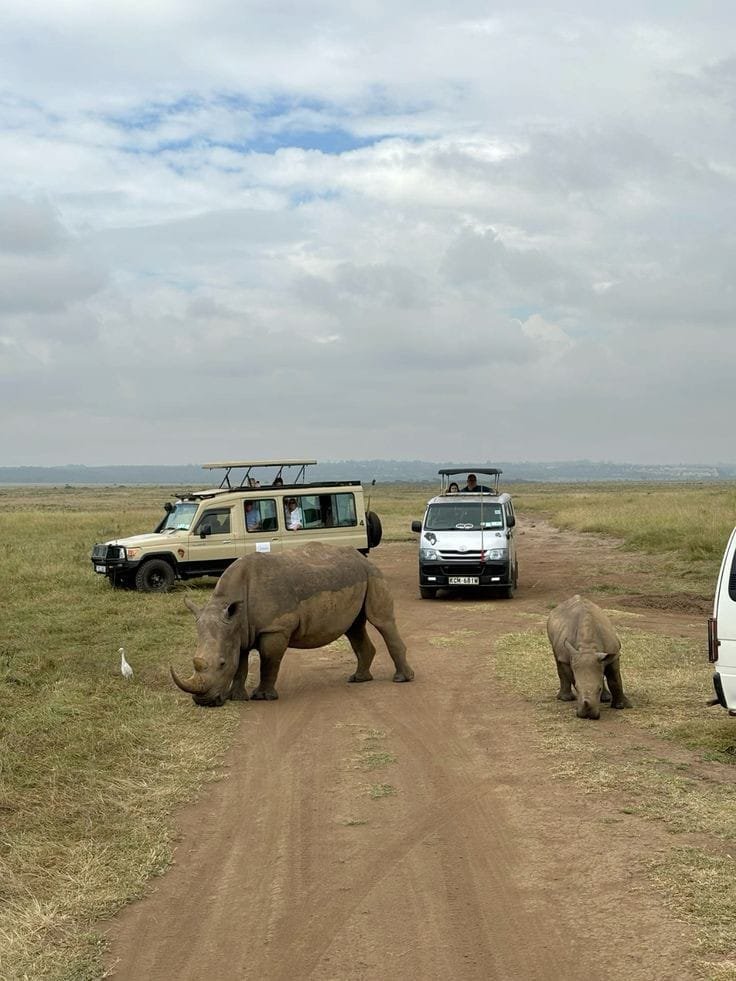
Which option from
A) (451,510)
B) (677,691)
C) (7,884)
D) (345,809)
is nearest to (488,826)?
(345,809)

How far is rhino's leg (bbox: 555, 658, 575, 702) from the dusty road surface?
70 cm

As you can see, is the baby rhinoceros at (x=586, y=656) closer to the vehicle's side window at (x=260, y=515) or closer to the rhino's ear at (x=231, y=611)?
the rhino's ear at (x=231, y=611)

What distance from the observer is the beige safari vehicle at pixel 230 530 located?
2162 cm

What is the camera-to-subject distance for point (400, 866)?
647 centimetres

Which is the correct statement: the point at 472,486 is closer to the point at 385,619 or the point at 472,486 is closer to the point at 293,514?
the point at 293,514

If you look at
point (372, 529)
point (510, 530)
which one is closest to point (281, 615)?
point (510, 530)

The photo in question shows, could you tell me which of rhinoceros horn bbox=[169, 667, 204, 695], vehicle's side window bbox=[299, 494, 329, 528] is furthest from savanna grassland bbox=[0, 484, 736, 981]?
vehicle's side window bbox=[299, 494, 329, 528]

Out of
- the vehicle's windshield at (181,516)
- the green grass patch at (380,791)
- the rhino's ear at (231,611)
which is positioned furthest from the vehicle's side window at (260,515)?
the green grass patch at (380,791)

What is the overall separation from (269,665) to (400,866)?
5.49m

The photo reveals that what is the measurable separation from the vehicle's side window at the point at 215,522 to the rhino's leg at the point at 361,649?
964 cm

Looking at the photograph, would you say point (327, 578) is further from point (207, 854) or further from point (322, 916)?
point (322, 916)

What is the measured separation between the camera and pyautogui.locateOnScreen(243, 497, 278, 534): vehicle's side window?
73.3ft

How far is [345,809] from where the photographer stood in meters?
7.66

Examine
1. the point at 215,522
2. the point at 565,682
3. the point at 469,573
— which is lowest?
the point at 565,682
